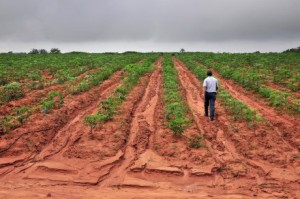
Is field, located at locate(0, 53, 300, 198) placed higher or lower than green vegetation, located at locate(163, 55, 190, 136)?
lower

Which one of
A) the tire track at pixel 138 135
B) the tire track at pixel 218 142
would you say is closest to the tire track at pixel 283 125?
the tire track at pixel 218 142

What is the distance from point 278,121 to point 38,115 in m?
7.70

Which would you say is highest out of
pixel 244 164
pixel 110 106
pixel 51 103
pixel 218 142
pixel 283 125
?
pixel 51 103

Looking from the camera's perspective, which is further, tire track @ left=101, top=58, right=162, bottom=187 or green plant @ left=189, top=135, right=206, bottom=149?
green plant @ left=189, top=135, right=206, bottom=149

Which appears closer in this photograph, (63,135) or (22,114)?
(63,135)

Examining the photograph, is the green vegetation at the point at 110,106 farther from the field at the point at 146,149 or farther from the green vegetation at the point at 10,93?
the green vegetation at the point at 10,93

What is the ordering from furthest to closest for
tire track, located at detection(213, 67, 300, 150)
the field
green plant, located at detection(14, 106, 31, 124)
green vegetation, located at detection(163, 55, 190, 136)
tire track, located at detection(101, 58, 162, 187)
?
green plant, located at detection(14, 106, 31, 124) → green vegetation, located at detection(163, 55, 190, 136) → tire track, located at detection(213, 67, 300, 150) → tire track, located at detection(101, 58, 162, 187) → the field

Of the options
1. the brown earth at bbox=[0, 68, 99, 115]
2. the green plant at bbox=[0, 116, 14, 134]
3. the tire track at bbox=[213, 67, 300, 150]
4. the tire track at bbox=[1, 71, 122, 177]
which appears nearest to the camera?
the tire track at bbox=[1, 71, 122, 177]

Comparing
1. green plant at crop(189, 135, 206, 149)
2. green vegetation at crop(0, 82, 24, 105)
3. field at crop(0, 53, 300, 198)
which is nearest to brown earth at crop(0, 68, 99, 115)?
field at crop(0, 53, 300, 198)

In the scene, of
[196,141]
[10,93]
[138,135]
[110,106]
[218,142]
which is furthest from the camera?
[10,93]

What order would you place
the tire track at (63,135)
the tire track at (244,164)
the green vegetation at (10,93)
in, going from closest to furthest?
the tire track at (244,164) → the tire track at (63,135) → the green vegetation at (10,93)

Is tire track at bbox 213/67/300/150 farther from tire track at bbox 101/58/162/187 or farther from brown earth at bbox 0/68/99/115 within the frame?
brown earth at bbox 0/68/99/115

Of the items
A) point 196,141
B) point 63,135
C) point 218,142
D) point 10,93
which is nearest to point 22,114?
point 63,135

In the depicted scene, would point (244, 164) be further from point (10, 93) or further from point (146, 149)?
point (10, 93)
